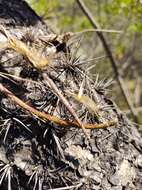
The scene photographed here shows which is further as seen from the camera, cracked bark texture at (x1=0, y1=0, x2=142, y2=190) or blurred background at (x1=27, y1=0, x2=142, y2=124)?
blurred background at (x1=27, y1=0, x2=142, y2=124)

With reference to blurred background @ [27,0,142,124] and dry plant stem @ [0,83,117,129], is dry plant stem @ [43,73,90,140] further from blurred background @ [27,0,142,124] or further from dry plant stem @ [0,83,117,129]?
blurred background @ [27,0,142,124]

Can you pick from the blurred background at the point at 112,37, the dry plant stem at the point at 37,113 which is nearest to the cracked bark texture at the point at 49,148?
the dry plant stem at the point at 37,113

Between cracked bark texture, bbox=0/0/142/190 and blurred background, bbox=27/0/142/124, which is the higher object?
blurred background, bbox=27/0/142/124

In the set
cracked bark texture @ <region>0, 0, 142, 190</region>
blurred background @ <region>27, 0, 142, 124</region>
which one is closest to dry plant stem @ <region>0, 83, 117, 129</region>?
cracked bark texture @ <region>0, 0, 142, 190</region>

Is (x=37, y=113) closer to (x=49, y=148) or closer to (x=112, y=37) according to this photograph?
(x=49, y=148)

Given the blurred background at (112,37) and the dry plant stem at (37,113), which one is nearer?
the dry plant stem at (37,113)

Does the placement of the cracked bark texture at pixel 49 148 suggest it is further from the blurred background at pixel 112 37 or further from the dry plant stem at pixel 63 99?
the blurred background at pixel 112 37

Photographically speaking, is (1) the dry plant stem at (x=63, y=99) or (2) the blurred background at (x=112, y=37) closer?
(1) the dry plant stem at (x=63, y=99)

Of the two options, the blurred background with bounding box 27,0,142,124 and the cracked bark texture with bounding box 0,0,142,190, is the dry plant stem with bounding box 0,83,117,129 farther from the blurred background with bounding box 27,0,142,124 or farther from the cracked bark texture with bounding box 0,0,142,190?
A: the blurred background with bounding box 27,0,142,124

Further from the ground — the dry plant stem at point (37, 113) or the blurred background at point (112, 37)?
the blurred background at point (112, 37)

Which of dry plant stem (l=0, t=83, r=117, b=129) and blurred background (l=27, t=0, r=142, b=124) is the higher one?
blurred background (l=27, t=0, r=142, b=124)

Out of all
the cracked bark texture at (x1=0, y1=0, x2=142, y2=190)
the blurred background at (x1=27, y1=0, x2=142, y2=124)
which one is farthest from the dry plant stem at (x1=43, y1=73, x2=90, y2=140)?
the blurred background at (x1=27, y1=0, x2=142, y2=124)

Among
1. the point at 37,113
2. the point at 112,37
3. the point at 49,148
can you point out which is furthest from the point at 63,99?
the point at 112,37
